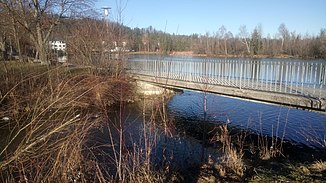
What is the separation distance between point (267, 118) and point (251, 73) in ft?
8.15

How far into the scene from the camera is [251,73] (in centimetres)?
1317

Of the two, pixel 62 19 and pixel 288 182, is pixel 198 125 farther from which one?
pixel 62 19

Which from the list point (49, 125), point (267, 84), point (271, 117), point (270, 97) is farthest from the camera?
point (271, 117)

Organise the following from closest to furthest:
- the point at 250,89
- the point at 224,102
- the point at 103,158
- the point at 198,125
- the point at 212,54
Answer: the point at 103,158 < the point at 250,89 < the point at 198,125 < the point at 224,102 < the point at 212,54

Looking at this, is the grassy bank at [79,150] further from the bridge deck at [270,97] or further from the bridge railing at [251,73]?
the bridge railing at [251,73]

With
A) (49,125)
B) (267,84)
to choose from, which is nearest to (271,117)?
(267,84)

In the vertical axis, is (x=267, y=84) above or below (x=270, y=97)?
above

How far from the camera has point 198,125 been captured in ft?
40.1

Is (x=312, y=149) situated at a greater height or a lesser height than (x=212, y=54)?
lesser

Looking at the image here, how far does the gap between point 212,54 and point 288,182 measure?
48.5 metres

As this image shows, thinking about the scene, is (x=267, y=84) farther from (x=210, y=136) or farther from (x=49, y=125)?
(x=49, y=125)

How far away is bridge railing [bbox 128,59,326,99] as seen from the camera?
34.2 feet

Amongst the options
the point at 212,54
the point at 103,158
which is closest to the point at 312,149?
the point at 103,158

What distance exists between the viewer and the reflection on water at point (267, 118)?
10.1 m
